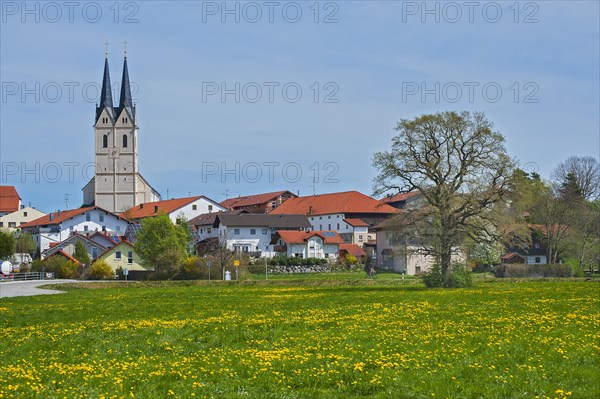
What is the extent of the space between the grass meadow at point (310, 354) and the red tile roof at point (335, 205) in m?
114

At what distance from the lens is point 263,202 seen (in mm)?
180500

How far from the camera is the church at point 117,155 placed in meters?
182

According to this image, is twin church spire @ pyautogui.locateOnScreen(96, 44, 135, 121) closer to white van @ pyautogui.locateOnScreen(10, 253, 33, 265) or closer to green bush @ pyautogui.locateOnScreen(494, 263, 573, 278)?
white van @ pyautogui.locateOnScreen(10, 253, 33, 265)

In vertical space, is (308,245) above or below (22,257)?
above

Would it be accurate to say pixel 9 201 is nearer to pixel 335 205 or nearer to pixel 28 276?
pixel 335 205

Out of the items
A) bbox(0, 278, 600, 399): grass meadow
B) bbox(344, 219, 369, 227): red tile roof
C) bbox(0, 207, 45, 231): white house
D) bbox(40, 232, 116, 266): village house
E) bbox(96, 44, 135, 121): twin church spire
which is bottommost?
bbox(0, 278, 600, 399): grass meadow

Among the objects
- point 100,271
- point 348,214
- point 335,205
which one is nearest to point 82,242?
point 100,271

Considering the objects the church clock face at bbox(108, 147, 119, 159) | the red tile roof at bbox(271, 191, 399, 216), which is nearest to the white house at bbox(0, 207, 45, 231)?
the church clock face at bbox(108, 147, 119, 159)

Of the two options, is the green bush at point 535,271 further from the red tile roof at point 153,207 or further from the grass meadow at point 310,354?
the red tile roof at point 153,207

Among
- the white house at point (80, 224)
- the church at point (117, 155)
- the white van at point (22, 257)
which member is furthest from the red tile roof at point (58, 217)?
the church at point (117, 155)

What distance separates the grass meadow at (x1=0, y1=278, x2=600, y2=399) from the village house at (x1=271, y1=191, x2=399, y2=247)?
109394 millimetres

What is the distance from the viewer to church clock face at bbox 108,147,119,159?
183125 millimetres

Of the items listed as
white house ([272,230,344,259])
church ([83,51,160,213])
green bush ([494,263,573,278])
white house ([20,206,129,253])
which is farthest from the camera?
church ([83,51,160,213])

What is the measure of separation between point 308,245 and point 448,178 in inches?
2806
